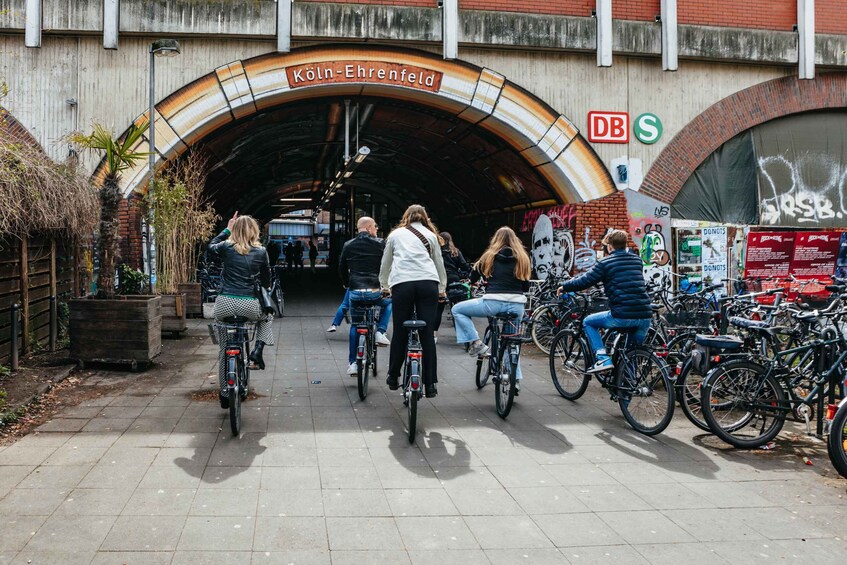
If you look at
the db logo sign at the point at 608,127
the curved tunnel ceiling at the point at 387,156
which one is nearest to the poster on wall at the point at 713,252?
the db logo sign at the point at 608,127

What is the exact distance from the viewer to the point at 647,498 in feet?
16.1

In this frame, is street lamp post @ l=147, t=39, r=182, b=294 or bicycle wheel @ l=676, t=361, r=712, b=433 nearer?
bicycle wheel @ l=676, t=361, r=712, b=433

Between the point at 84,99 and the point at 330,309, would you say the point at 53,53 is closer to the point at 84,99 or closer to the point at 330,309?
the point at 84,99

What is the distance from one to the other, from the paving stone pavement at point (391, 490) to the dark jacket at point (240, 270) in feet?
3.68

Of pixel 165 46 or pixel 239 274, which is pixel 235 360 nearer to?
pixel 239 274

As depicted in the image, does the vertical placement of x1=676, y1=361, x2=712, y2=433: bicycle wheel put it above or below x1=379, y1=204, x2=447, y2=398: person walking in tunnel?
below

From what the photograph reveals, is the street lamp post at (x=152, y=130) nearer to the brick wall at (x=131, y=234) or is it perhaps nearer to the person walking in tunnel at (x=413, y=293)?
the brick wall at (x=131, y=234)

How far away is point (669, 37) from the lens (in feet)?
47.2

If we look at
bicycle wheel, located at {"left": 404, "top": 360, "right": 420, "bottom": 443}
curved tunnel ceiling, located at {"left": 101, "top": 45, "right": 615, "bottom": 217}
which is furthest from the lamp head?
bicycle wheel, located at {"left": 404, "top": 360, "right": 420, "bottom": 443}

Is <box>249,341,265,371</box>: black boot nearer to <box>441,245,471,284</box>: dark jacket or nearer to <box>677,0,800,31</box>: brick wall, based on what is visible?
<box>441,245,471,284</box>: dark jacket

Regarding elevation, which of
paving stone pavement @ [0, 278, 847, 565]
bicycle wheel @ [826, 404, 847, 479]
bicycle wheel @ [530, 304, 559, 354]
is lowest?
paving stone pavement @ [0, 278, 847, 565]

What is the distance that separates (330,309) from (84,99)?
6.88 metres

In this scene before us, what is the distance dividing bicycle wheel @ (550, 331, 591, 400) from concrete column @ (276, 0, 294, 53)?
7.80m

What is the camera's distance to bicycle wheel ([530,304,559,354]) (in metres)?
11.3
